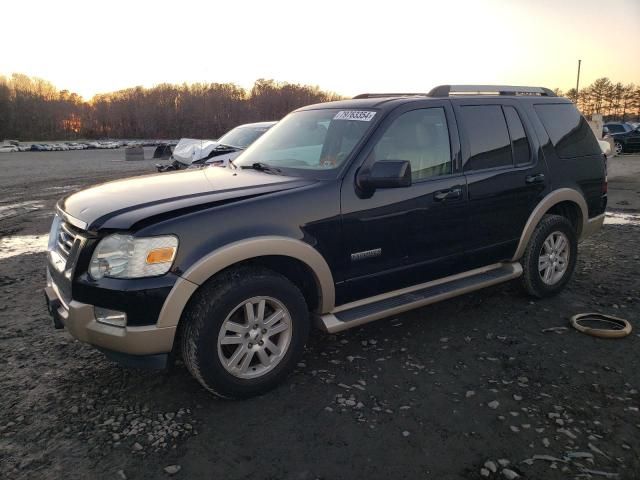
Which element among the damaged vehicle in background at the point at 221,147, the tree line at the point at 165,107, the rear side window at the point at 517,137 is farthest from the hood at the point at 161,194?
the tree line at the point at 165,107

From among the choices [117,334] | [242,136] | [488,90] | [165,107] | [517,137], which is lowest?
[117,334]

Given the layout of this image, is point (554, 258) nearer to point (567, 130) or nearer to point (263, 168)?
point (567, 130)

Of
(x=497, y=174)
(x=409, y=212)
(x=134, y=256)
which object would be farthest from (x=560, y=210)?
(x=134, y=256)

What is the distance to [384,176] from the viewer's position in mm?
3320

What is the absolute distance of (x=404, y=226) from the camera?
12.0 ft

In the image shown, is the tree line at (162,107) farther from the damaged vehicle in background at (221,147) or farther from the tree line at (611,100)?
the damaged vehicle in background at (221,147)

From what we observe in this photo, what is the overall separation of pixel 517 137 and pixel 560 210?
1.06m

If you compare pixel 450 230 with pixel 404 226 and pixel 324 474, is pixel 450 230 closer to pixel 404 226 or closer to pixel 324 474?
pixel 404 226

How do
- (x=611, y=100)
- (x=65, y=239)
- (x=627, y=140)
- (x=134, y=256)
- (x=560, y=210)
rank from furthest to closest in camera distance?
1. (x=611, y=100)
2. (x=627, y=140)
3. (x=560, y=210)
4. (x=65, y=239)
5. (x=134, y=256)

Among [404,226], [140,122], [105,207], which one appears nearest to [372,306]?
[404,226]

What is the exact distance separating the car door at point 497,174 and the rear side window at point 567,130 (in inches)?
13.6

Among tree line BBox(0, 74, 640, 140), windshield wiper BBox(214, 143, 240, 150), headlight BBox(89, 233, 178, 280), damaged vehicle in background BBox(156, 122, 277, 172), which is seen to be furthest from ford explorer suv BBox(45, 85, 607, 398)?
tree line BBox(0, 74, 640, 140)

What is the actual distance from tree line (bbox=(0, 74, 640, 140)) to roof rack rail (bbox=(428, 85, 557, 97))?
9666 centimetres

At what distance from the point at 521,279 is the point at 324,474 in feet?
10.0
